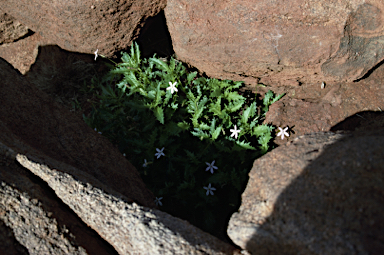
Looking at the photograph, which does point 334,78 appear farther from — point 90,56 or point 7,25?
point 7,25

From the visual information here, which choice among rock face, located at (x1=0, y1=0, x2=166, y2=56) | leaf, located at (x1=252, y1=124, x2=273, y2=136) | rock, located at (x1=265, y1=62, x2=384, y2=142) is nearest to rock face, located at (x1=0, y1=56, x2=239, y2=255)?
rock face, located at (x1=0, y1=0, x2=166, y2=56)

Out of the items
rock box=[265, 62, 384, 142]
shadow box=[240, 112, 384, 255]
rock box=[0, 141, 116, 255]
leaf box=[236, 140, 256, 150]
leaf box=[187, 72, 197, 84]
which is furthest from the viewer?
leaf box=[187, 72, 197, 84]

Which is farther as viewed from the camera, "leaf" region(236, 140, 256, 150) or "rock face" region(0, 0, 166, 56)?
"rock face" region(0, 0, 166, 56)

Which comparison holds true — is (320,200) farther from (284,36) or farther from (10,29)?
(10,29)

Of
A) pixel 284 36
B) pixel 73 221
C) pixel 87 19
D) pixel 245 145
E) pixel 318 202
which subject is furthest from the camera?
pixel 87 19

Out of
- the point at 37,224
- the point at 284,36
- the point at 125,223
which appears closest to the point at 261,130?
the point at 284,36

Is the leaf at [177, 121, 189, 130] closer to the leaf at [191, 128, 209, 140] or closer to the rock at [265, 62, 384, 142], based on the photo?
the leaf at [191, 128, 209, 140]
